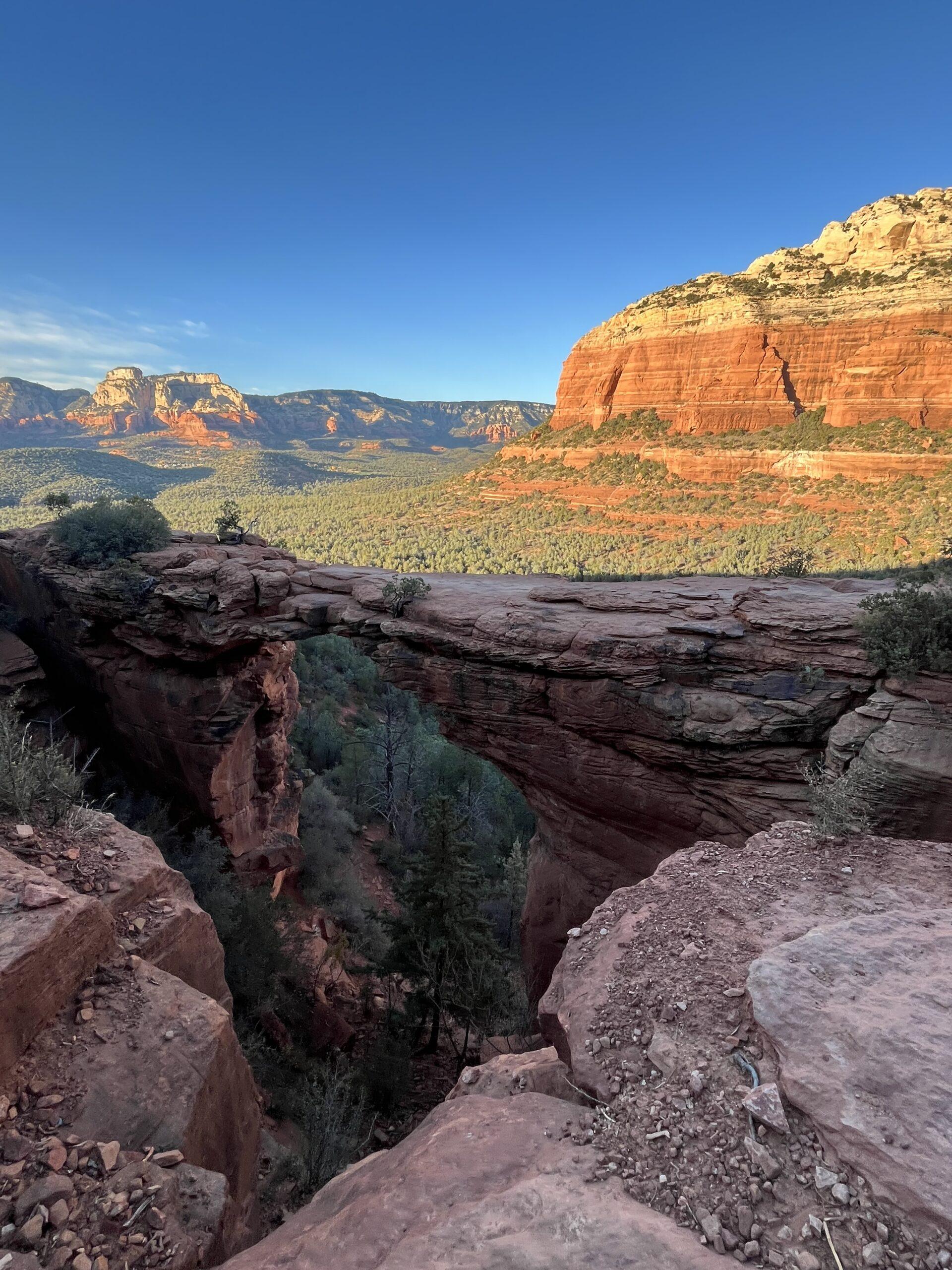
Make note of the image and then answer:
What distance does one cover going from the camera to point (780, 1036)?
120 inches

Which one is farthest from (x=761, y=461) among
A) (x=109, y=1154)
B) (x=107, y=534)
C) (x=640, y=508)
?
(x=109, y=1154)

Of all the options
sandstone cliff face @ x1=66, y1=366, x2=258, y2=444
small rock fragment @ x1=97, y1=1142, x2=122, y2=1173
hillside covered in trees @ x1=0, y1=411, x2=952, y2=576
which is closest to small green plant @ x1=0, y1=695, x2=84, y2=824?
small rock fragment @ x1=97, y1=1142, x2=122, y2=1173

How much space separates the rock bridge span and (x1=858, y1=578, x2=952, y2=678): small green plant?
241 millimetres

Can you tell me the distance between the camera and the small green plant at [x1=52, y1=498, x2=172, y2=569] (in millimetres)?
14383

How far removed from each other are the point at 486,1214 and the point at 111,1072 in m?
3.01

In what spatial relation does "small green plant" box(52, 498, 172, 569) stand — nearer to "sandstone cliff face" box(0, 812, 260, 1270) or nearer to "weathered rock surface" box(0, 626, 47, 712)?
"weathered rock surface" box(0, 626, 47, 712)

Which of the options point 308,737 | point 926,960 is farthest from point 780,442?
point 926,960

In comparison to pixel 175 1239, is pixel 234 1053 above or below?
below

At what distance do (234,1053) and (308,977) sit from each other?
867cm

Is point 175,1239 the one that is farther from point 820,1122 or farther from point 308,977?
point 308,977

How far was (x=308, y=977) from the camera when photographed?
493 inches

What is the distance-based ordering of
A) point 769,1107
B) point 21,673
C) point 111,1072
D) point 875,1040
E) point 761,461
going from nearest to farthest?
point 769,1107, point 875,1040, point 111,1072, point 21,673, point 761,461

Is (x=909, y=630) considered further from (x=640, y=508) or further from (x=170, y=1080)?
(x=640, y=508)

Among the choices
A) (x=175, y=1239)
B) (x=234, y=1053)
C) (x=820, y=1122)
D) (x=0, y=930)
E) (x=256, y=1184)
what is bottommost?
(x=256, y=1184)
